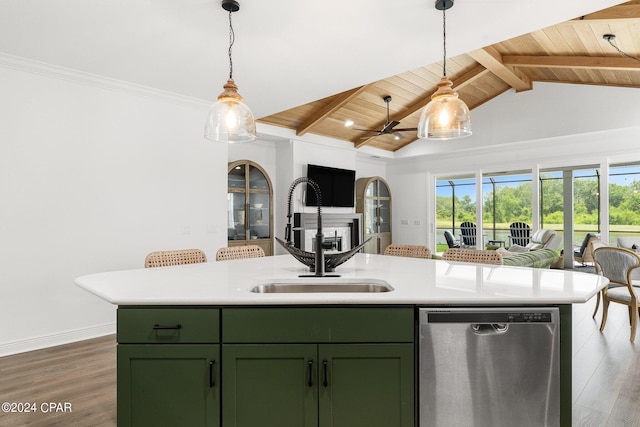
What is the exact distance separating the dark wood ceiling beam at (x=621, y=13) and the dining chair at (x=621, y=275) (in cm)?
220

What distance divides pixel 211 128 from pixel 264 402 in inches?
61.1

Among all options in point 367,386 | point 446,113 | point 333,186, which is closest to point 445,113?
point 446,113

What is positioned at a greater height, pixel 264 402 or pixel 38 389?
pixel 264 402

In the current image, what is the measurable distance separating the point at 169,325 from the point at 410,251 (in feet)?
6.85

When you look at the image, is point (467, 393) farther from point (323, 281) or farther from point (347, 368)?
point (323, 281)

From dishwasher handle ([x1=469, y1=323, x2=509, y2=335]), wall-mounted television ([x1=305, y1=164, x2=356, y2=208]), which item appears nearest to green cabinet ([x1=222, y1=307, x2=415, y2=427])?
dishwasher handle ([x1=469, y1=323, x2=509, y2=335])

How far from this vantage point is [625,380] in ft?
8.28

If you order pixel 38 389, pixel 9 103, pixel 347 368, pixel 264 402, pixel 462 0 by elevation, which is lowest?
pixel 38 389

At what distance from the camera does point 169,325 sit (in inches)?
58.1

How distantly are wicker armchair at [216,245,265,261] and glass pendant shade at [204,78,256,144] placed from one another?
1048 millimetres

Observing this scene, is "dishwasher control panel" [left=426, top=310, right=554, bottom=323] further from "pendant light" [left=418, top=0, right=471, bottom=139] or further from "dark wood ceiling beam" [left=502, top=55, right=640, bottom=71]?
"dark wood ceiling beam" [left=502, top=55, right=640, bottom=71]

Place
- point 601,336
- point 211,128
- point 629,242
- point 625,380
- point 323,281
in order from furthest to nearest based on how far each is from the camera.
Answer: point 629,242, point 601,336, point 625,380, point 211,128, point 323,281

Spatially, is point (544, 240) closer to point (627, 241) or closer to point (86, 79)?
point (627, 241)

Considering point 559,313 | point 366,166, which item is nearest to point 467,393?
point 559,313
